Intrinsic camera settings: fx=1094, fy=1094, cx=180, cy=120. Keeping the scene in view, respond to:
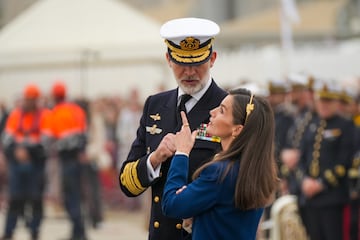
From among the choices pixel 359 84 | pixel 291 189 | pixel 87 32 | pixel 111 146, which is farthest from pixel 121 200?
pixel 291 189

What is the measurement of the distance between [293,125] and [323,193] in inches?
74.6

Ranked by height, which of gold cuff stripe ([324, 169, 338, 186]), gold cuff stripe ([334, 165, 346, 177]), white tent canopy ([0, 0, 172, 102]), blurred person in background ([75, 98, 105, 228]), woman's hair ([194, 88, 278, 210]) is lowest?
blurred person in background ([75, 98, 105, 228])

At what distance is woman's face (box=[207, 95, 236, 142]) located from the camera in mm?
4844

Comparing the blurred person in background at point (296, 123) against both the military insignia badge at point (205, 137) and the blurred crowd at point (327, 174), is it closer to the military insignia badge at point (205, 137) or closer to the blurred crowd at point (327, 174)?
the blurred crowd at point (327, 174)

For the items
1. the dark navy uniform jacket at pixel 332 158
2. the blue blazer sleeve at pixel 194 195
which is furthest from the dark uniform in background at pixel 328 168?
the blue blazer sleeve at pixel 194 195

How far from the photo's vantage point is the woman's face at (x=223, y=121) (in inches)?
191

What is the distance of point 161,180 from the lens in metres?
5.23

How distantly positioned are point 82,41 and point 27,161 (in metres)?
2.64

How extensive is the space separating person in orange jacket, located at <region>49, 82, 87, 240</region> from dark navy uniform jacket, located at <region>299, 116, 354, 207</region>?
4928mm

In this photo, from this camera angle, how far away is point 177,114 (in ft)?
17.4

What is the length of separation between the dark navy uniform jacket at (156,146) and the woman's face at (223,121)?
0.82 feet

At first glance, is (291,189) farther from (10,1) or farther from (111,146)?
(111,146)

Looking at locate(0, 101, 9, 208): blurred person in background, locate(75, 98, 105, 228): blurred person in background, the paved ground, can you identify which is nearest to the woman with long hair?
the paved ground

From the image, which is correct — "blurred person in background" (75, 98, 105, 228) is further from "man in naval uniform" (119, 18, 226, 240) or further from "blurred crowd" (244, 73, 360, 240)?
"man in naval uniform" (119, 18, 226, 240)
